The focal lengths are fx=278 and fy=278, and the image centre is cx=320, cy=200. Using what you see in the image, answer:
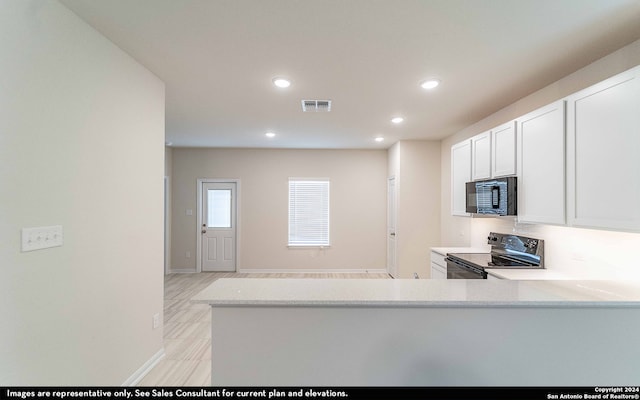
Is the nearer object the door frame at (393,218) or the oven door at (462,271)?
the oven door at (462,271)

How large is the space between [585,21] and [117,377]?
4017mm

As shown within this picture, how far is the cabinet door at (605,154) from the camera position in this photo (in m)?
1.62

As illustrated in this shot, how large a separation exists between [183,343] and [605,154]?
157 inches

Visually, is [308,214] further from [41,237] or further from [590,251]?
[41,237]

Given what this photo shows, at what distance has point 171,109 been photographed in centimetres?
346

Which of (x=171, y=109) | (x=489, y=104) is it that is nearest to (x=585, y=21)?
(x=489, y=104)

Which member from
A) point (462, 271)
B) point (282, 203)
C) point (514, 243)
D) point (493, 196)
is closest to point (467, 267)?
point (462, 271)

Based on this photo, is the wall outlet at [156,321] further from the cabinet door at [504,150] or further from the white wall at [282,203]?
the cabinet door at [504,150]

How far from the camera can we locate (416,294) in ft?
5.03

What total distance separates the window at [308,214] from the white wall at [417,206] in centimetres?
169

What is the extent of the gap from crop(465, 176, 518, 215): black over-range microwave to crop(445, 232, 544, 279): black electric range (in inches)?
19.7

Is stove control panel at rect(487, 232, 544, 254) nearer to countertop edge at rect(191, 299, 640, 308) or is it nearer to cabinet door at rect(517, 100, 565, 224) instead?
cabinet door at rect(517, 100, 565, 224)

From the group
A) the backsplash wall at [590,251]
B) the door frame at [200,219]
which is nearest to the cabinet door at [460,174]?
the backsplash wall at [590,251]

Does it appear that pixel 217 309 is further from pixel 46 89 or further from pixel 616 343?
pixel 616 343
